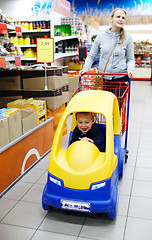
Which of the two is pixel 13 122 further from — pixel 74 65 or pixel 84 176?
pixel 74 65

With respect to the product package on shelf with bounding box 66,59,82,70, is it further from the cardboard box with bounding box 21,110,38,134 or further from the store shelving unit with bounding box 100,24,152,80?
the store shelving unit with bounding box 100,24,152,80

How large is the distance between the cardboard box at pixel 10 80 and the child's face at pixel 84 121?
1667 mm

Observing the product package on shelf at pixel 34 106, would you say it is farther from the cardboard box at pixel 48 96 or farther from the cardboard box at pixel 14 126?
the cardboard box at pixel 14 126

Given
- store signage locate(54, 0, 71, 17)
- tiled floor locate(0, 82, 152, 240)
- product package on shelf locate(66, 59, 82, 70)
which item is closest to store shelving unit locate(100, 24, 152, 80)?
store signage locate(54, 0, 71, 17)

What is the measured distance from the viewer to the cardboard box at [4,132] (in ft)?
8.78

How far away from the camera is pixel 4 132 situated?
2.73 metres

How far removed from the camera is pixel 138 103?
287 inches

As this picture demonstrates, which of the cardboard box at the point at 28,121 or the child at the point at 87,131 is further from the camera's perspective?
the cardboard box at the point at 28,121

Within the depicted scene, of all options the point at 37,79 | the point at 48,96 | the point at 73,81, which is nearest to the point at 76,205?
the point at 48,96

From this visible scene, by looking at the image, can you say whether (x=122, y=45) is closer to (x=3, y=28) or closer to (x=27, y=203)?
(x=3, y=28)

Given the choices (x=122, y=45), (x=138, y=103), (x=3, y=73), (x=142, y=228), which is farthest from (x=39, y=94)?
(x=138, y=103)

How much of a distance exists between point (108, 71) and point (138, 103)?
4.15 meters

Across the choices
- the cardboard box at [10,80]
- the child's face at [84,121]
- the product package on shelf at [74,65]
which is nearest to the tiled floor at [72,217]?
the child's face at [84,121]

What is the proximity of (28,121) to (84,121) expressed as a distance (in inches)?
37.3
